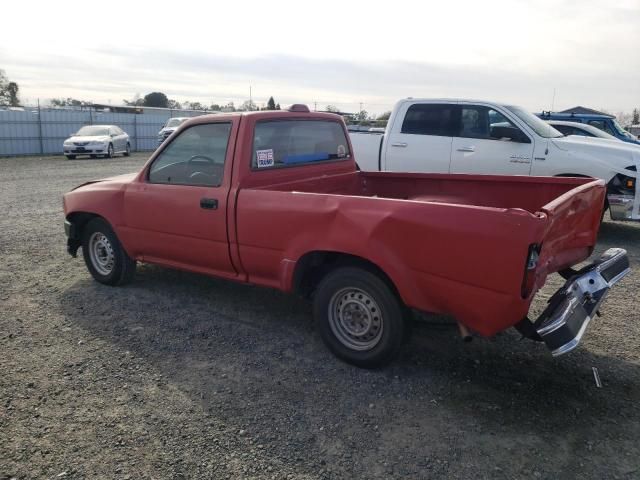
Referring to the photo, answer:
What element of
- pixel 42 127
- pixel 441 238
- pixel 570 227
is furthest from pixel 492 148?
pixel 42 127

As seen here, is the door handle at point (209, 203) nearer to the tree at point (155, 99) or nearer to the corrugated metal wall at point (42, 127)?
the corrugated metal wall at point (42, 127)

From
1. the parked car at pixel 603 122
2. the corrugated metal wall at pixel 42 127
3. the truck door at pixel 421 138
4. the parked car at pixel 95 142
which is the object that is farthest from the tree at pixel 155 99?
the truck door at pixel 421 138

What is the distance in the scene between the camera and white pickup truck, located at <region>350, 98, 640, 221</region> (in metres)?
A: 7.51

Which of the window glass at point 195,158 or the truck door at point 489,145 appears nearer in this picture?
the window glass at point 195,158

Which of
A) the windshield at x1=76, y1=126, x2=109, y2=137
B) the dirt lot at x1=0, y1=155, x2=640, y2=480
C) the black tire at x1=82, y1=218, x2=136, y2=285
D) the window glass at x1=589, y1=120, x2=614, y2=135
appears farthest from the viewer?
the windshield at x1=76, y1=126, x2=109, y2=137

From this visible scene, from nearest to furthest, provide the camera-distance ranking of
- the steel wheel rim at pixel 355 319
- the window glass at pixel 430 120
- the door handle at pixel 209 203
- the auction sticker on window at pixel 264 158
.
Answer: the steel wheel rim at pixel 355 319 → the door handle at pixel 209 203 → the auction sticker on window at pixel 264 158 → the window glass at pixel 430 120

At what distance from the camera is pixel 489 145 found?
8.20 m

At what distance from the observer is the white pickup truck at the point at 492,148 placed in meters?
7.51

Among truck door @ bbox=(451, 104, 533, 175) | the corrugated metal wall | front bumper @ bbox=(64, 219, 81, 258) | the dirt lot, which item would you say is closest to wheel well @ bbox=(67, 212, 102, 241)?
front bumper @ bbox=(64, 219, 81, 258)

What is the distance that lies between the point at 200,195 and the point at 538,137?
5549mm

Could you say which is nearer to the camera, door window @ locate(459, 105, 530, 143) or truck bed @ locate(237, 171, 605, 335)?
truck bed @ locate(237, 171, 605, 335)

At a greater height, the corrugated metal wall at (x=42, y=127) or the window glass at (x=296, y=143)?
the window glass at (x=296, y=143)

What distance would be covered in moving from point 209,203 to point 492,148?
529cm

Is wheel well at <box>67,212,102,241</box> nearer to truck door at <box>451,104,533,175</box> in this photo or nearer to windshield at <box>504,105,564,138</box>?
truck door at <box>451,104,533,175</box>
